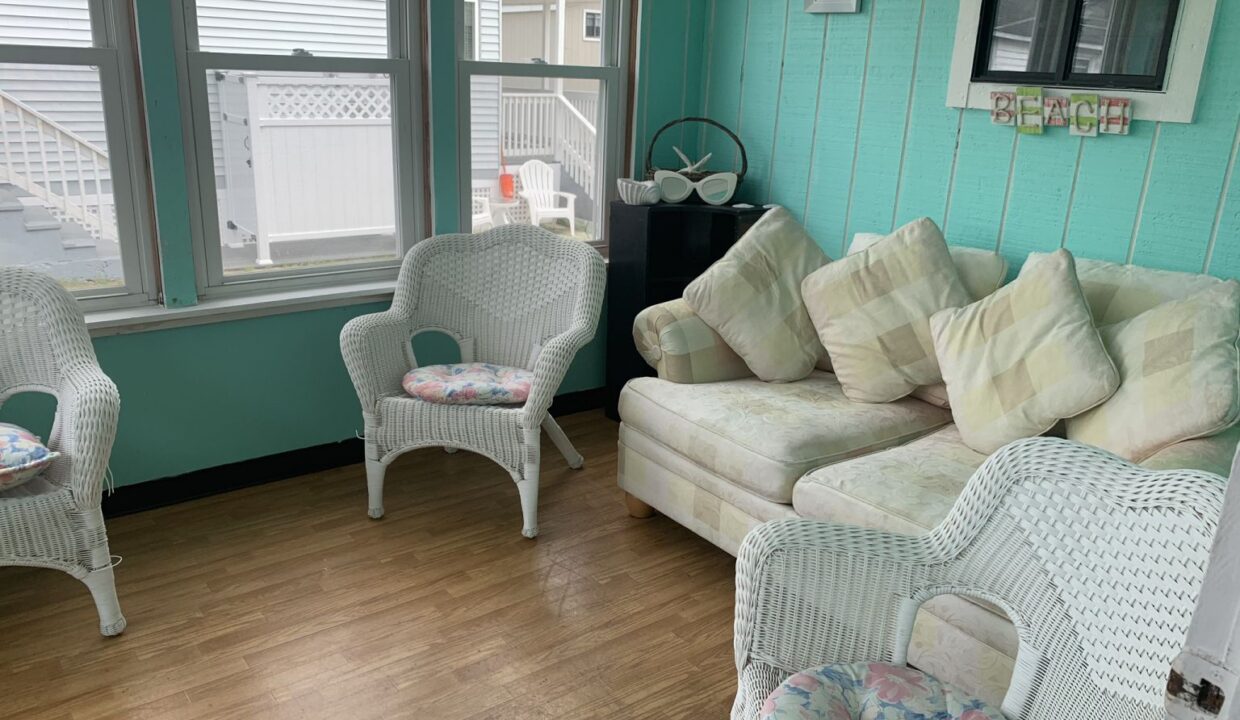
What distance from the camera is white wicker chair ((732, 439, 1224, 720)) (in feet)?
4.48

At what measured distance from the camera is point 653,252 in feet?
11.8

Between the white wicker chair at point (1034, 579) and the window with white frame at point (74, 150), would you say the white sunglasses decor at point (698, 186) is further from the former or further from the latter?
the white wicker chair at point (1034, 579)

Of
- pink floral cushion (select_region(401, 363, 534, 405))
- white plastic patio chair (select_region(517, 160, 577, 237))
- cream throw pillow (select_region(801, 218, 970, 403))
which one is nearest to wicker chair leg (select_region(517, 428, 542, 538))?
pink floral cushion (select_region(401, 363, 534, 405))

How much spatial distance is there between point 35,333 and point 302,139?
106cm

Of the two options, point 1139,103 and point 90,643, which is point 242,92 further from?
point 1139,103

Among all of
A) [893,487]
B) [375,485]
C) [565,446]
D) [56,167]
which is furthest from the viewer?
[565,446]

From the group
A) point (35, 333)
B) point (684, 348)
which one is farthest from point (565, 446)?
point (35, 333)

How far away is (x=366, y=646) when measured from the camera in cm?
229

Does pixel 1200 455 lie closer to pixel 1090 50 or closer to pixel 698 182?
pixel 1090 50

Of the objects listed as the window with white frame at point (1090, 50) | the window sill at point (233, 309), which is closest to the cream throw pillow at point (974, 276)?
the window with white frame at point (1090, 50)

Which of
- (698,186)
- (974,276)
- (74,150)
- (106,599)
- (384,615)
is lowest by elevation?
(384,615)

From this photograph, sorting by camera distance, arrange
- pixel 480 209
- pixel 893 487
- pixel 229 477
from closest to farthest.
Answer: pixel 893 487 → pixel 229 477 → pixel 480 209

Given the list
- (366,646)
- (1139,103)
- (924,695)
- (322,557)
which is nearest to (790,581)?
(924,695)

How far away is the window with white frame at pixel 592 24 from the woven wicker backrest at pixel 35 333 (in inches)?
83.8
